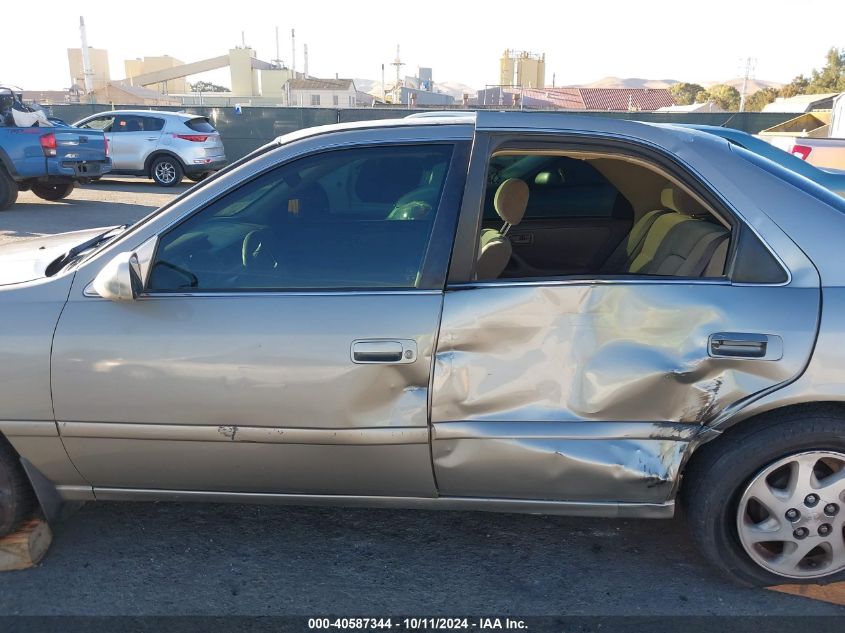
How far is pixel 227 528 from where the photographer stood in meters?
2.98

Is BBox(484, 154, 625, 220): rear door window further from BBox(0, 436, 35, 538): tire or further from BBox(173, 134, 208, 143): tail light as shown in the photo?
BBox(173, 134, 208, 143): tail light

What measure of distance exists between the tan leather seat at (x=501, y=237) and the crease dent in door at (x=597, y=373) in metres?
0.20

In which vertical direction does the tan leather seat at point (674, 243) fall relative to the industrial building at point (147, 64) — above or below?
below

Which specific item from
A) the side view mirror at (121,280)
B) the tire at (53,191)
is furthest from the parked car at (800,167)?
the tire at (53,191)

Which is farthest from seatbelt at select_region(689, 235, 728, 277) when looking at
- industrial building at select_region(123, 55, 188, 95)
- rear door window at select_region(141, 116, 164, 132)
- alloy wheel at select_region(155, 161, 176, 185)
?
industrial building at select_region(123, 55, 188, 95)

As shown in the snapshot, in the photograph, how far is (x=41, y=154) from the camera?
11.0 meters

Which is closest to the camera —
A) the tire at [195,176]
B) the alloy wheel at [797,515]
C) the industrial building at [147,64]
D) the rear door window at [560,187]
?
Result: the alloy wheel at [797,515]

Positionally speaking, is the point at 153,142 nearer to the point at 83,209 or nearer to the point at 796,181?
the point at 83,209

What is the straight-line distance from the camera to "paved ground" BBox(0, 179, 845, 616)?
2514 mm

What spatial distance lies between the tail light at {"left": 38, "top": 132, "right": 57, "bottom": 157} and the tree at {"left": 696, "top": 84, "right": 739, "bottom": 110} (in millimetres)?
65346

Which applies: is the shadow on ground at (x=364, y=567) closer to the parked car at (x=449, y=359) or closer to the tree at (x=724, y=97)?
the parked car at (x=449, y=359)

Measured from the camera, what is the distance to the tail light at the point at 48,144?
10906 millimetres

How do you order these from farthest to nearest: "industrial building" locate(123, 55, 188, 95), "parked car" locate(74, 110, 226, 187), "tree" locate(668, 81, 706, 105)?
1. "industrial building" locate(123, 55, 188, 95)
2. "tree" locate(668, 81, 706, 105)
3. "parked car" locate(74, 110, 226, 187)

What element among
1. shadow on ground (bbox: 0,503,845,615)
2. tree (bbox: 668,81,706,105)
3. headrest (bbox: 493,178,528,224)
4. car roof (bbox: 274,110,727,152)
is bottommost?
shadow on ground (bbox: 0,503,845,615)
